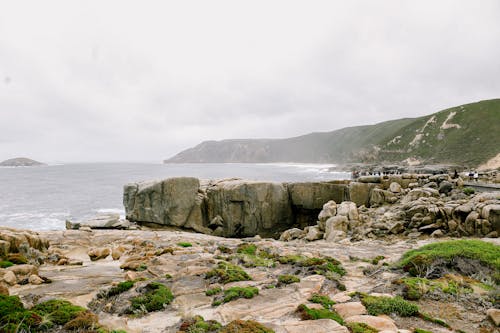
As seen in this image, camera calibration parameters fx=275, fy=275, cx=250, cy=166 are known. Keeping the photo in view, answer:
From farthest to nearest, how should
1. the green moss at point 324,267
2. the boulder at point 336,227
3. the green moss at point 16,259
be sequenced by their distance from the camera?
1. the boulder at point 336,227
2. the green moss at point 16,259
3. the green moss at point 324,267

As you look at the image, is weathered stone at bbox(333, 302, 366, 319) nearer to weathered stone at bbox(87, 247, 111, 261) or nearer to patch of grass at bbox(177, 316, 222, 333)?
patch of grass at bbox(177, 316, 222, 333)

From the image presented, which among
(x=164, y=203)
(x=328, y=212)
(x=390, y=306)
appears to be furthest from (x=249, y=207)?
(x=390, y=306)

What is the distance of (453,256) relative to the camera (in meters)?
11.2

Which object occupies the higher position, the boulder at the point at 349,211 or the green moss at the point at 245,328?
the green moss at the point at 245,328

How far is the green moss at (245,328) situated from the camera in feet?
21.7

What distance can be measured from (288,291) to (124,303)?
18.1 ft

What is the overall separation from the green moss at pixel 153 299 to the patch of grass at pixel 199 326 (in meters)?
1.75

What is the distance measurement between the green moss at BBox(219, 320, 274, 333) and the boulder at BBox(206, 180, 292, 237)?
27.1 m

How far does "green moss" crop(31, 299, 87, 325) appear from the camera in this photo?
7.32 meters

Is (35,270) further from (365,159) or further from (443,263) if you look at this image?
(365,159)

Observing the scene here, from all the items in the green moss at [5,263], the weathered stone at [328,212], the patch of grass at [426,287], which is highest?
the green moss at [5,263]

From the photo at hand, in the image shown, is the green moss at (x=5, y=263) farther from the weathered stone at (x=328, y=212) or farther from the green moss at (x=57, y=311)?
the weathered stone at (x=328, y=212)

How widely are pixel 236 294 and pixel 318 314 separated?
2.88 m

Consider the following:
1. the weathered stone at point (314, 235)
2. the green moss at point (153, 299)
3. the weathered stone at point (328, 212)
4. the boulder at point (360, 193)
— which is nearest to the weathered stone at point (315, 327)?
the green moss at point (153, 299)
